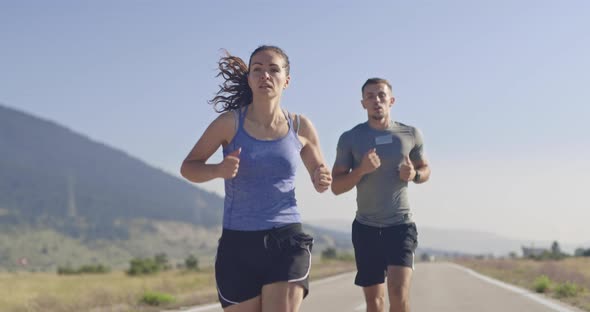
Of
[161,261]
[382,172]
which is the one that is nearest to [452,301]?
[382,172]

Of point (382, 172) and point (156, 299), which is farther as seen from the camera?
point (156, 299)

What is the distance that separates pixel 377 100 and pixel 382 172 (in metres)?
0.65

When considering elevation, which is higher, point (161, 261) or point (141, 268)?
point (161, 261)

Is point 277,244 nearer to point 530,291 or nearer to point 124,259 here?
point 530,291

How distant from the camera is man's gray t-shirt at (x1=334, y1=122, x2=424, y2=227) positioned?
7801 mm

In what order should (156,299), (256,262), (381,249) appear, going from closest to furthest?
(256,262)
(381,249)
(156,299)

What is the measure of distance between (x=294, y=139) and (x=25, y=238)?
152 metres

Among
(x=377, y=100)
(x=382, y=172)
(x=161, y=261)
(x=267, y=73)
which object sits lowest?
(x=161, y=261)

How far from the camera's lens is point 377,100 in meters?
8.00

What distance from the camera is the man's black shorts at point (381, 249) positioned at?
25.3 ft

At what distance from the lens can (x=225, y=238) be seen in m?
5.25

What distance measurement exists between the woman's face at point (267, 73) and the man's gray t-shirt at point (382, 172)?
268 centimetres

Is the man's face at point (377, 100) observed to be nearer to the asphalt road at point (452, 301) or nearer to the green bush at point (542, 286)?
the asphalt road at point (452, 301)

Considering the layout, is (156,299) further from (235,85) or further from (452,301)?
(235,85)
